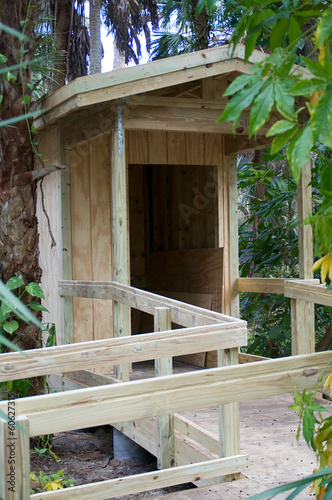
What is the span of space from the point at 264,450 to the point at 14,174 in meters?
2.79

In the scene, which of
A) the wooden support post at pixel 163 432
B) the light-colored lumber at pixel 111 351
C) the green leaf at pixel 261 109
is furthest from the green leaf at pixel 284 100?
the wooden support post at pixel 163 432

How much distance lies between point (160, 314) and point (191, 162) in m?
3.45

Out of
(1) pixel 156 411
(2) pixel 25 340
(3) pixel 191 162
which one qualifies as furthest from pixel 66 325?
(1) pixel 156 411

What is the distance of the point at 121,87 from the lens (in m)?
5.11

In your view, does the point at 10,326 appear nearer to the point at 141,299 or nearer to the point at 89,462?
the point at 141,299

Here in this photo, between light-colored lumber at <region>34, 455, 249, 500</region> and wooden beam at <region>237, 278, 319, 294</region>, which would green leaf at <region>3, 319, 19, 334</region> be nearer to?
light-colored lumber at <region>34, 455, 249, 500</region>

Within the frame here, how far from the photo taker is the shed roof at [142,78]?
499 centimetres

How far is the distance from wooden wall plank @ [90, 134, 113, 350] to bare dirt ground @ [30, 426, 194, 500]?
1.05 meters

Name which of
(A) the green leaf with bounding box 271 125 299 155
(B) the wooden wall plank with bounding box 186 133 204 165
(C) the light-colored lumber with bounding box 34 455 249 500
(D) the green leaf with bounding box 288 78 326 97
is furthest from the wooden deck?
(B) the wooden wall plank with bounding box 186 133 204 165

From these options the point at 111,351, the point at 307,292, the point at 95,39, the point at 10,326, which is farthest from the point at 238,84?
the point at 95,39

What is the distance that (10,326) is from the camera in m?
4.56

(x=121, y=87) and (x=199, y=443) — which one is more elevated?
(x=121, y=87)

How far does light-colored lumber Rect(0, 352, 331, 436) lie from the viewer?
219cm

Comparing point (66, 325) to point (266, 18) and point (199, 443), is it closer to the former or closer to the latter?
point (199, 443)
